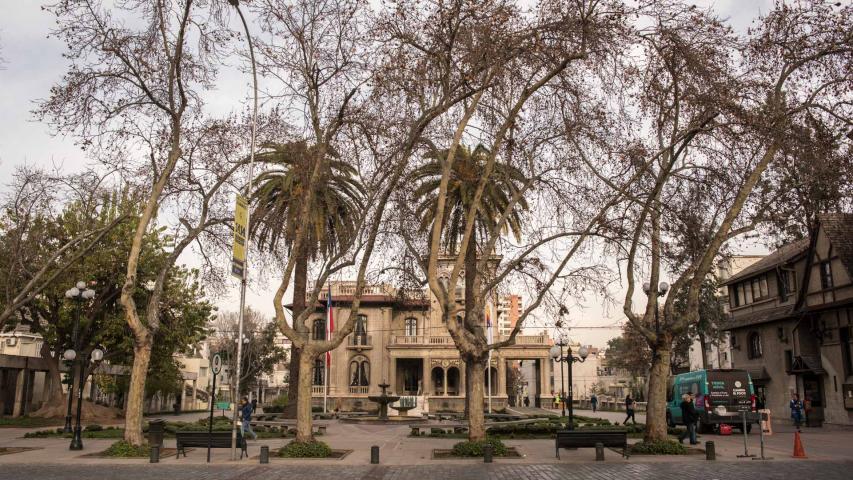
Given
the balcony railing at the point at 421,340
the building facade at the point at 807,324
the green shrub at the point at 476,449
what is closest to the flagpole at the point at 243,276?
the green shrub at the point at 476,449

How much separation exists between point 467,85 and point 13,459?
16.2 meters

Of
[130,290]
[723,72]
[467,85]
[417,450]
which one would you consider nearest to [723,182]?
[723,72]

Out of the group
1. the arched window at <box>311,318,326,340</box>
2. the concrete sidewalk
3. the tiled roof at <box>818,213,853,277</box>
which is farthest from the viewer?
the arched window at <box>311,318,326,340</box>

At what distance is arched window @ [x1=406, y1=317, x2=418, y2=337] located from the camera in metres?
59.2

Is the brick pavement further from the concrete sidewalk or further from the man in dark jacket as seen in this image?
the man in dark jacket

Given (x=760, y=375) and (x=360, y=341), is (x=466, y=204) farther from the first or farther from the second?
(x=360, y=341)

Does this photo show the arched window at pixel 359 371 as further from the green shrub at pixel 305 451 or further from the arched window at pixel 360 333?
the green shrub at pixel 305 451

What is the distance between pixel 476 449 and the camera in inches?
698

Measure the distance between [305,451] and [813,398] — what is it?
91.4 ft

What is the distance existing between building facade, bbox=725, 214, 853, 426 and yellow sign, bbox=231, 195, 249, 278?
26.8m

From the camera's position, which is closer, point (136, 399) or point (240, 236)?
point (240, 236)

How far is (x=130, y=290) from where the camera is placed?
61.7 feet

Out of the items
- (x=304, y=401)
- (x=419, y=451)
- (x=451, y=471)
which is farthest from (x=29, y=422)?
(x=451, y=471)

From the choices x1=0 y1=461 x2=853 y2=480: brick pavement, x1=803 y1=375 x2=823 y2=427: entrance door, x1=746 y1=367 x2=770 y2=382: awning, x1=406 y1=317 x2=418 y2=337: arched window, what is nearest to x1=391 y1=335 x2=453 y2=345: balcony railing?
x1=406 y1=317 x2=418 y2=337: arched window
